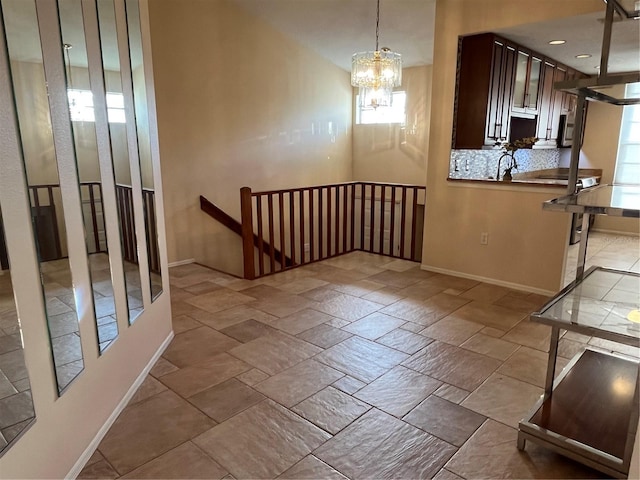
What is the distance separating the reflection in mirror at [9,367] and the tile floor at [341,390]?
513mm

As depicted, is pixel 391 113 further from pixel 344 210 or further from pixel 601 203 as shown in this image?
pixel 601 203

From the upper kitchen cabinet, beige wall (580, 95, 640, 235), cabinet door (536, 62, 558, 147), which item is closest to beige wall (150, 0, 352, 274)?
the upper kitchen cabinet

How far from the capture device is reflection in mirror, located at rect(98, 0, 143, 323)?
6.73ft

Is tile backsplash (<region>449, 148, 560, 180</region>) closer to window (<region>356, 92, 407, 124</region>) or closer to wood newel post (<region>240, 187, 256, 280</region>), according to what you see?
window (<region>356, 92, 407, 124</region>)

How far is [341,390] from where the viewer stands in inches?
92.7

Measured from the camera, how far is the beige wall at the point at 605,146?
6.38m

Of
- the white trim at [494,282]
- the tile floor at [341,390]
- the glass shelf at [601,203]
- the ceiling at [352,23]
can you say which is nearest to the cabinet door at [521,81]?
the ceiling at [352,23]

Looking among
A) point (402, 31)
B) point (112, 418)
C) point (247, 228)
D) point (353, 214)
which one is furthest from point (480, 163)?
point (112, 418)

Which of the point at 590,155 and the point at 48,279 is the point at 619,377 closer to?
the point at 48,279

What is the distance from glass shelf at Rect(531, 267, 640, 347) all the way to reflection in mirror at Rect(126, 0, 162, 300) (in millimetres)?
2141

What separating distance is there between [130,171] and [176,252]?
2693mm

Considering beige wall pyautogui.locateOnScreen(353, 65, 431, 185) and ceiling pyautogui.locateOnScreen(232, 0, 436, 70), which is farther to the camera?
beige wall pyautogui.locateOnScreen(353, 65, 431, 185)

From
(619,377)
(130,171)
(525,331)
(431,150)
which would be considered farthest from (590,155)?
(130,171)

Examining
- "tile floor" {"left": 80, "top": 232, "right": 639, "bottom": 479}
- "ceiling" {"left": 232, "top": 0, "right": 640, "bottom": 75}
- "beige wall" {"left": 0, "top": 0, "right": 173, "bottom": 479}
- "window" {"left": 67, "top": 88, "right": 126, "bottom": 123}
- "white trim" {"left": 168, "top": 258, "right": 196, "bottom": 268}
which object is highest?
"ceiling" {"left": 232, "top": 0, "right": 640, "bottom": 75}
